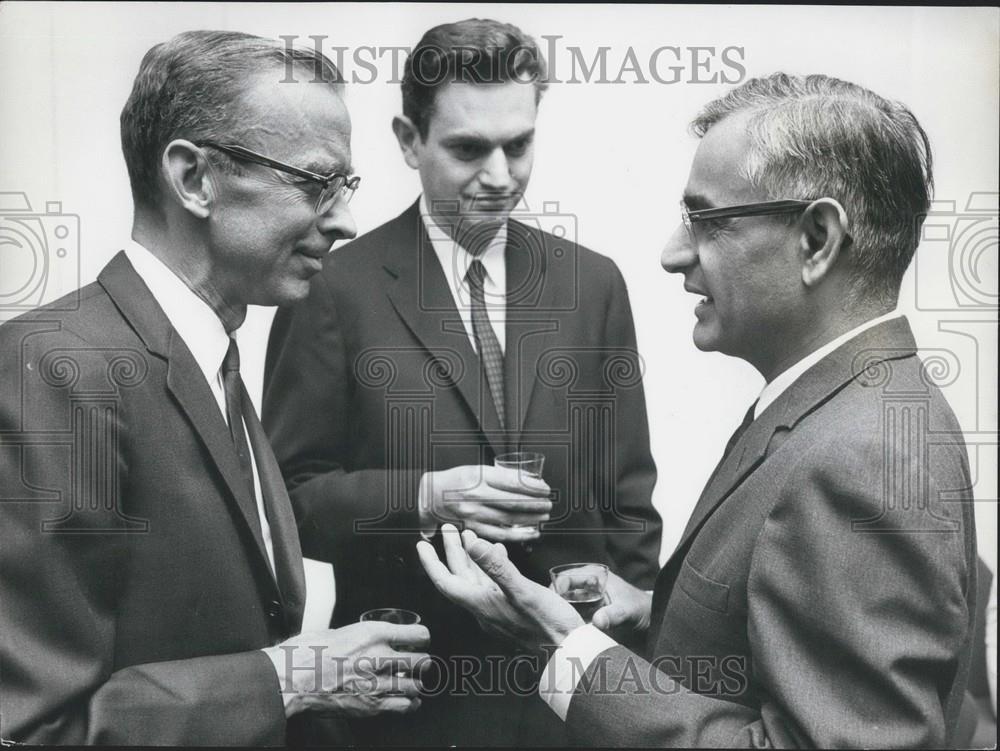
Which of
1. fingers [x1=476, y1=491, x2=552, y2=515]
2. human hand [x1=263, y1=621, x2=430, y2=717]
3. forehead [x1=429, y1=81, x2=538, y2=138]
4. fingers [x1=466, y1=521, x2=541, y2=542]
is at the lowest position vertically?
human hand [x1=263, y1=621, x2=430, y2=717]

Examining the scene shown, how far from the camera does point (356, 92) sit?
2361 millimetres

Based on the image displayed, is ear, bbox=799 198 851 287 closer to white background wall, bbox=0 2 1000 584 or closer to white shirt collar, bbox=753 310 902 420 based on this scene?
white shirt collar, bbox=753 310 902 420

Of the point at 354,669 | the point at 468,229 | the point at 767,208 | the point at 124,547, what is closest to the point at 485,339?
the point at 468,229

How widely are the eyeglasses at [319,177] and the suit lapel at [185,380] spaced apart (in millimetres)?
344

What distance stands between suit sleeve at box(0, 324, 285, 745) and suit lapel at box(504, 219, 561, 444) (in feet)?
2.87

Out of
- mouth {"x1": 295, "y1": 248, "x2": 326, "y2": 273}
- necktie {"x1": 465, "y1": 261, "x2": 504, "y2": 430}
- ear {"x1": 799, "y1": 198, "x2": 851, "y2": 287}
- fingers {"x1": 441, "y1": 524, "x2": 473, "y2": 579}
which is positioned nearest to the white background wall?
mouth {"x1": 295, "y1": 248, "x2": 326, "y2": 273}

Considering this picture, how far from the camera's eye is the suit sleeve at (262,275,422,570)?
2363 mm

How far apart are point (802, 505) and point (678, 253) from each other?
0.67 meters

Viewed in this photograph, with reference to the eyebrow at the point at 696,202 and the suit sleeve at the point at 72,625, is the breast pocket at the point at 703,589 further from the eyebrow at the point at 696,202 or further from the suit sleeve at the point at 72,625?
the suit sleeve at the point at 72,625

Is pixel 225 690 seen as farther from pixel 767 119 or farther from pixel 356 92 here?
pixel 767 119

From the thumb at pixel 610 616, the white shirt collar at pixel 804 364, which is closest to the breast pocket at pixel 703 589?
the thumb at pixel 610 616

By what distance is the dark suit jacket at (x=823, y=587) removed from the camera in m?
1.89

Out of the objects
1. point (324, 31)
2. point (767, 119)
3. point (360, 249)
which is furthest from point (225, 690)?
point (767, 119)

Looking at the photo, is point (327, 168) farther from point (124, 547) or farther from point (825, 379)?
point (825, 379)
